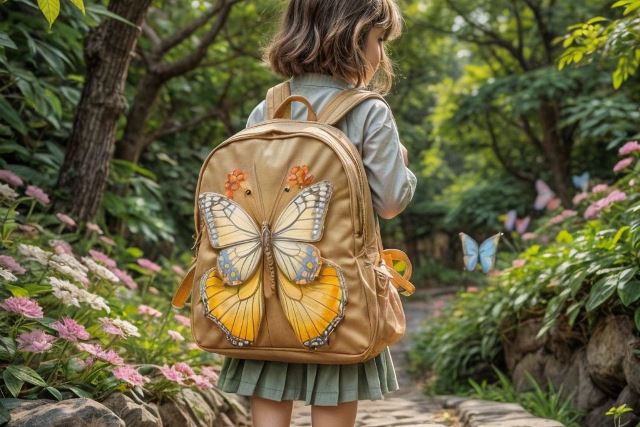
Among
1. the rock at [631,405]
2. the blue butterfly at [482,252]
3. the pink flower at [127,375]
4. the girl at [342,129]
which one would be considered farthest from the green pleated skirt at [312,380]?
the rock at [631,405]

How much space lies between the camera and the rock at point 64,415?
2.02 m

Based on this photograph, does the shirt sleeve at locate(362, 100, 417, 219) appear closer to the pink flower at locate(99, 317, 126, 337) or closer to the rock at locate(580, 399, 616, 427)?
the pink flower at locate(99, 317, 126, 337)

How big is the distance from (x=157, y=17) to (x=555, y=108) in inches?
179

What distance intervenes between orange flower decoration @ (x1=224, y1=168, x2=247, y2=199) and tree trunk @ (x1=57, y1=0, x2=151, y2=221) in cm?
230

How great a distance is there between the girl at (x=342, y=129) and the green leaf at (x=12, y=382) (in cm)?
67

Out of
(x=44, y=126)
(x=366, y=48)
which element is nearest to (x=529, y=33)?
(x=44, y=126)

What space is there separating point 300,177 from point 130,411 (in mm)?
1152

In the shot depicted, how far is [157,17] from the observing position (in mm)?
6137

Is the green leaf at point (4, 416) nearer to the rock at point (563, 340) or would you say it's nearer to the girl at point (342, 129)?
the girl at point (342, 129)

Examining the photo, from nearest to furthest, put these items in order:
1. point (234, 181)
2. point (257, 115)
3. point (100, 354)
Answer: point (234, 181), point (257, 115), point (100, 354)

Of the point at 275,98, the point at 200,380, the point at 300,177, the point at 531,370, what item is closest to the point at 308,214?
the point at 300,177

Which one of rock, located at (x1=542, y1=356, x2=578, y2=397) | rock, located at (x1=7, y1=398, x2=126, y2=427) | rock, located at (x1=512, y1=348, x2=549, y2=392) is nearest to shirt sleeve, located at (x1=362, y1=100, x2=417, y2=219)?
rock, located at (x1=7, y1=398, x2=126, y2=427)

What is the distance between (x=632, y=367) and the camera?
279cm

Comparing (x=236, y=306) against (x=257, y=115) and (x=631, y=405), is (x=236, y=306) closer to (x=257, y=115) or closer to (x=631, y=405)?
(x=257, y=115)
